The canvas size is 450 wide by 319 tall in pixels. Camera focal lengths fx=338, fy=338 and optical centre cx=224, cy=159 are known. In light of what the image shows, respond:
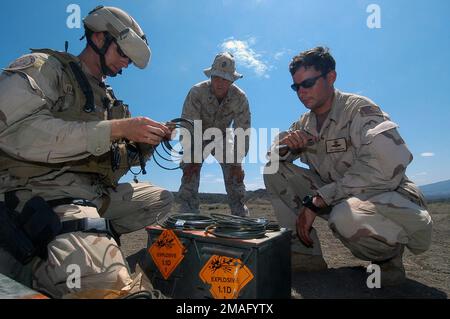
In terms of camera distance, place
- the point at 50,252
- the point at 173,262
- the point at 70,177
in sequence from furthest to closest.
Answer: the point at 70,177
the point at 173,262
the point at 50,252

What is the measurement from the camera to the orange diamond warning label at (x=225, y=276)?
1881mm

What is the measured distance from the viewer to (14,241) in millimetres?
1962

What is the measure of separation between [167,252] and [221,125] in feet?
11.9

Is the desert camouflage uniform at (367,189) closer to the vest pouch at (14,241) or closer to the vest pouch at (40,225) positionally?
the vest pouch at (40,225)

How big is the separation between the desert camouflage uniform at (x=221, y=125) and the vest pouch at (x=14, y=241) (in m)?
3.19

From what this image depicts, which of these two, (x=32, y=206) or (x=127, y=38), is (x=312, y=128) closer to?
(x=127, y=38)

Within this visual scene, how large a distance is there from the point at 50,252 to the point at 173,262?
0.72 meters

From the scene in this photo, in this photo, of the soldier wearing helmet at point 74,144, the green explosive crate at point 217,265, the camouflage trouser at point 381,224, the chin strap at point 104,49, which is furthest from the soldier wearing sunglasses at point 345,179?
the chin strap at point 104,49

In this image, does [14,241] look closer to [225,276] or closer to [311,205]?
[225,276]

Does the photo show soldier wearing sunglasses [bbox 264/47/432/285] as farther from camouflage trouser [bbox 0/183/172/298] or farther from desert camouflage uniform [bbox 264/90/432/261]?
camouflage trouser [bbox 0/183/172/298]

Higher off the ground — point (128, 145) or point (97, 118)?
point (97, 118)

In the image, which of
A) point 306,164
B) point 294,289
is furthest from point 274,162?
point 294,289

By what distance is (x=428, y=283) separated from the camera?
103 inches
